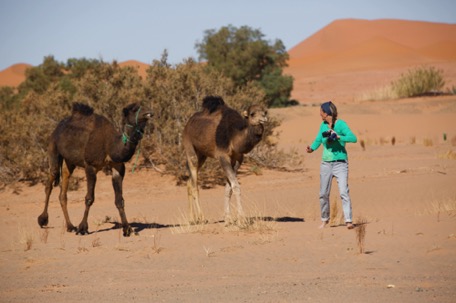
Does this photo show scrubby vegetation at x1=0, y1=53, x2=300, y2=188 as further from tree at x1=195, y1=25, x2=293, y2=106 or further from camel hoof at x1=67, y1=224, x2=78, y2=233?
tree at x1=195, y1=25, x2=293, y2=106

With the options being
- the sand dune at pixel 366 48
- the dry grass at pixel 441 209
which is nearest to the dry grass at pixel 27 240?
the dry grass at pixel 441 209

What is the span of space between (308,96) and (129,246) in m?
58.5

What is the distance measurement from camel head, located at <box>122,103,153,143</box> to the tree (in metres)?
35.9

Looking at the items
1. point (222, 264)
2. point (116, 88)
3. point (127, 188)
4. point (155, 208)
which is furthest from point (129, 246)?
point (116, 88)

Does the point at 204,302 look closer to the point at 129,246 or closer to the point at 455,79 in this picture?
the point at 129,246

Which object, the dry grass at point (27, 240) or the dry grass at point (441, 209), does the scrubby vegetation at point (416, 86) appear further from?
the dry grass at point (27, 240)

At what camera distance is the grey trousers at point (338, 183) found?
1102cm

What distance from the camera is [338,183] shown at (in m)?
11.2

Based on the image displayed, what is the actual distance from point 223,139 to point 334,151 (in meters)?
2.28

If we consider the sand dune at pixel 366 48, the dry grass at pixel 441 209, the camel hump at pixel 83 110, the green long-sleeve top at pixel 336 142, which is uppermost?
the sand dune at pixel 366 48

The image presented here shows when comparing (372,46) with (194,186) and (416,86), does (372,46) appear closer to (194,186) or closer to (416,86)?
(416,86)

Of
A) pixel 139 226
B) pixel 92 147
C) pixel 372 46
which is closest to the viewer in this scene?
pixel 92 147

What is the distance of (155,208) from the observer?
16.5m

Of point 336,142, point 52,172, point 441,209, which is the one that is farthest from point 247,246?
point 52,172
